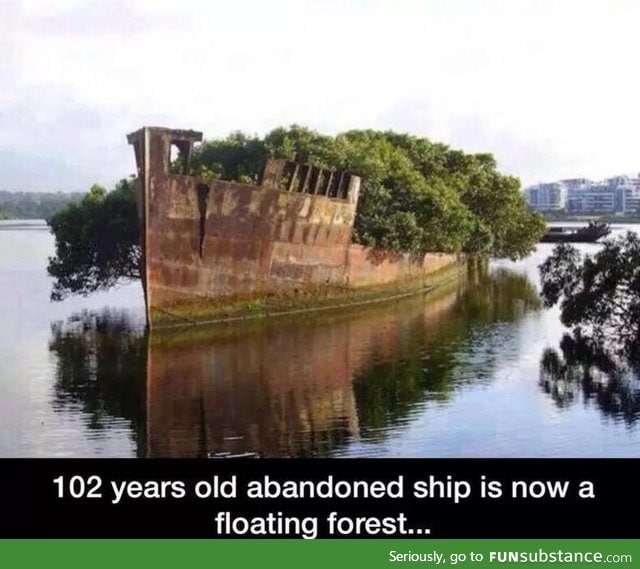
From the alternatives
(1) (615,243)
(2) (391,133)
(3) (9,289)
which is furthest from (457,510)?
(2) (391,133)

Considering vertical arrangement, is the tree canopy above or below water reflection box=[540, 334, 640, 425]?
above

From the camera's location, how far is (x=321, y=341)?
22.0m

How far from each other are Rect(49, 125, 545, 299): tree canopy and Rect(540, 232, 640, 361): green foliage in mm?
8102

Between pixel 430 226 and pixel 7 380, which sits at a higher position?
pixel 430 226

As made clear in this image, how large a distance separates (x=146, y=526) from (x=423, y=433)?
5384mm

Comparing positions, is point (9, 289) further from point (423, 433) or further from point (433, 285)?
point (423, 433)

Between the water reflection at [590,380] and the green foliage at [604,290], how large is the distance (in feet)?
1.60

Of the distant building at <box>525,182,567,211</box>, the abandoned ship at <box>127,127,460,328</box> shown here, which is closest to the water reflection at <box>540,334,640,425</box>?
the abandoned ship at <box>127,127,460,328</box>

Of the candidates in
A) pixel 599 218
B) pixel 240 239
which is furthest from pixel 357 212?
pixel 599 218

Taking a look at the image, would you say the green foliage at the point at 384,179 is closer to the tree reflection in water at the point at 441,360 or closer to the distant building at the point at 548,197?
the tree reflection in water at the point at 441,360

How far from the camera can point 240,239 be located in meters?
24.3
